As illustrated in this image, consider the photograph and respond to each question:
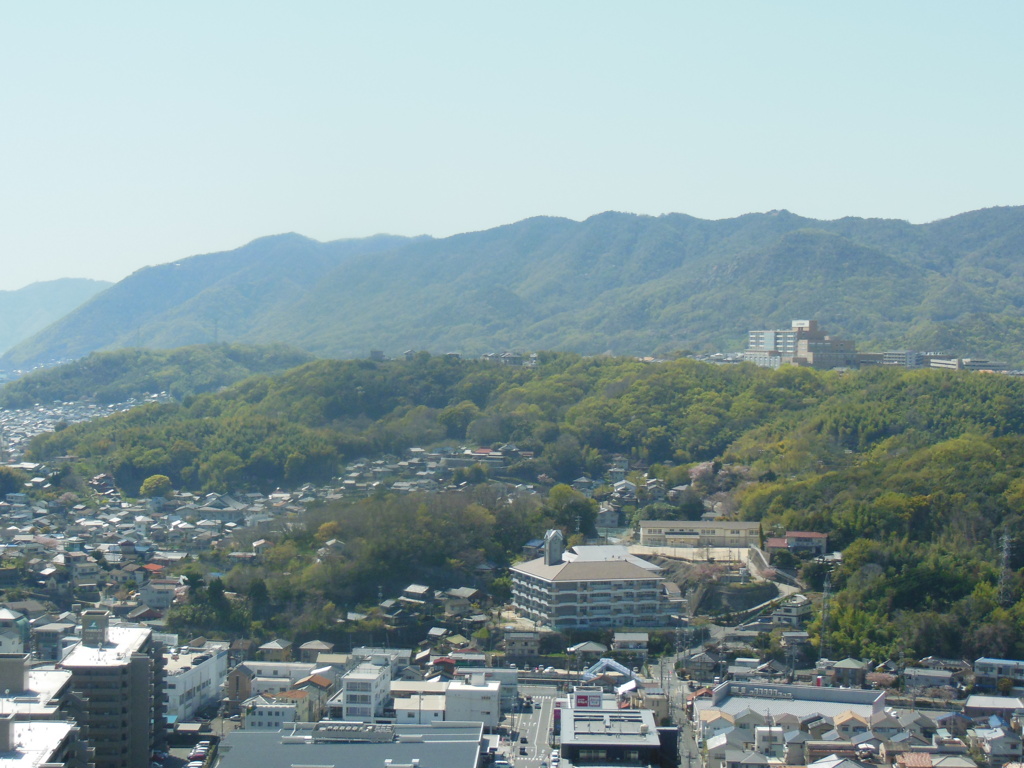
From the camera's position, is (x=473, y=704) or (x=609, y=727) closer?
(x=609, y=727)

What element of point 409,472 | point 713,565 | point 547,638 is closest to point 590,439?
point 409,472

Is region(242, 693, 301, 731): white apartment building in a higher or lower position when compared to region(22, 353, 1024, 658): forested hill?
lower

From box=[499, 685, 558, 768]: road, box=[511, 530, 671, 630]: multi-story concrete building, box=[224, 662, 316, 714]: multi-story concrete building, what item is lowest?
box=[499, 685, 558, 768]: road

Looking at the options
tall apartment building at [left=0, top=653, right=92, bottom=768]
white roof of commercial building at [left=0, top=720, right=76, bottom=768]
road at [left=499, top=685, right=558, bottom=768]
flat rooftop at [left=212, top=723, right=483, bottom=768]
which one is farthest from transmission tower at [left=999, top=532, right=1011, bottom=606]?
white roof of commercial building at [left=0, top=720, right=76, bottom=768]

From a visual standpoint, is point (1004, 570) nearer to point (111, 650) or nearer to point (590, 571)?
point (590, 571)

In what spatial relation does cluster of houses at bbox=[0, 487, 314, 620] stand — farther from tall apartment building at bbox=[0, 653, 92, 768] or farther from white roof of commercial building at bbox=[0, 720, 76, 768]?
white roof of commercial building at bbox=[0, 720, 76, 768]

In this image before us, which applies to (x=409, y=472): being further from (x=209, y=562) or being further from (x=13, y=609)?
(x=13, y=609)

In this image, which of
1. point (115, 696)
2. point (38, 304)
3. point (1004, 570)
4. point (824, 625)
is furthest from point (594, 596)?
point (38, 304)
